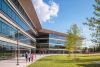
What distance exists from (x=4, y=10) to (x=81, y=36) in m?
29.6

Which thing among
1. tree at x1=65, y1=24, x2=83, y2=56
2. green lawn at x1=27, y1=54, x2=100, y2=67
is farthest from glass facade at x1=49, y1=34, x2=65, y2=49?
green lawn at x1=27, y1=54, x2=100, y2=67

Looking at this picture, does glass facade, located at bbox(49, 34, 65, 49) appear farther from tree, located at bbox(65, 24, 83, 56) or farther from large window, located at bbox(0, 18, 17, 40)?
large window, located at bbox(0, 18, 17, 40)

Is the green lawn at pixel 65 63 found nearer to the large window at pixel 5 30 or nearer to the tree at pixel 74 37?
the large window at pixel 5 30

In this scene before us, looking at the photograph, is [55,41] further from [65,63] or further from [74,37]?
[65,63]

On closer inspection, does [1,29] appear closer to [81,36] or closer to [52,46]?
[81,36]

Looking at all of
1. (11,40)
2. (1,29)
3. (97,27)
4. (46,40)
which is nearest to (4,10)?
(1,29)

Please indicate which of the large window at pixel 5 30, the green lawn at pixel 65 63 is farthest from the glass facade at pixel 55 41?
the large window at pixel 5 30

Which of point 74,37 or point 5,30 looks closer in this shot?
point 5,30

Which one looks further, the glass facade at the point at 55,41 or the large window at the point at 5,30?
the glass facade at the point at 55,41

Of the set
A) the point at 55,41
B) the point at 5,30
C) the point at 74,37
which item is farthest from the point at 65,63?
the point at 55,41

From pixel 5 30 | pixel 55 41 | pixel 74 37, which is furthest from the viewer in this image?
pixel 55 41

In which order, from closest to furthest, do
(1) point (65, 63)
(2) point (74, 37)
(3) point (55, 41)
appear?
1. (1) point (65, 63)
2. (2) point (74, 37)
3. (3) point (55, 41)

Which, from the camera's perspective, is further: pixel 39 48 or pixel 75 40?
pixel 39 48

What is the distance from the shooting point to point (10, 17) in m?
47.9
